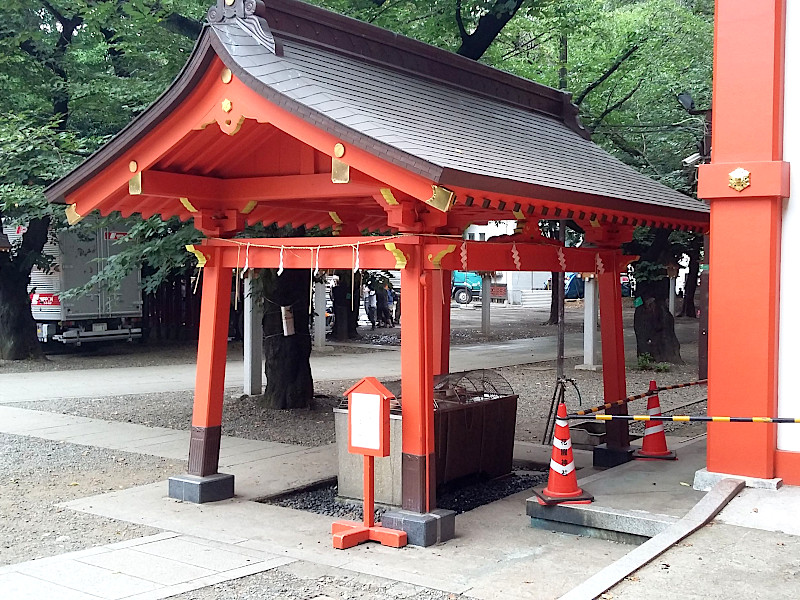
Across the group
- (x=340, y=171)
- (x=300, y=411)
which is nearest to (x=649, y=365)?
(x=300, y=411)

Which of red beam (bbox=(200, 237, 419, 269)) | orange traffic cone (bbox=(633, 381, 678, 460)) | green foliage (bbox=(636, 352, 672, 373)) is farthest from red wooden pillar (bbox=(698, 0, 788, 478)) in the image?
green foliage (bbox=(636, 352, 672, 373))

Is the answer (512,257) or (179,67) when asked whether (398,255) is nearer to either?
(512,257)

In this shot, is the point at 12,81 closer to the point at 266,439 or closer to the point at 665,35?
the point at 266,439

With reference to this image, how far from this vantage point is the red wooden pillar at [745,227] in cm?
729

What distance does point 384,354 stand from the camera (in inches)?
893

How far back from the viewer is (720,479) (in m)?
7.39

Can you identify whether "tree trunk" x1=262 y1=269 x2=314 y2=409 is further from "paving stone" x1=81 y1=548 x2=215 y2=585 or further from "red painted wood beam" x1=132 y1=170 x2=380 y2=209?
"paving stone" x1=81 y1=548 x2=215 y2=585

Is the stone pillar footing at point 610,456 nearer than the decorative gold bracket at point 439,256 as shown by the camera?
No

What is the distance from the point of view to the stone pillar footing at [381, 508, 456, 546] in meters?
6.80

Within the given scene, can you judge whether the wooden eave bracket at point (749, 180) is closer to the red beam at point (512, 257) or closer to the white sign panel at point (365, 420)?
the red beam at point (512, 257)

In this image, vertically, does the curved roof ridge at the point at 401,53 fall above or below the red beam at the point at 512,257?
above

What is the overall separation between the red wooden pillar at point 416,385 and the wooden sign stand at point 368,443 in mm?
246

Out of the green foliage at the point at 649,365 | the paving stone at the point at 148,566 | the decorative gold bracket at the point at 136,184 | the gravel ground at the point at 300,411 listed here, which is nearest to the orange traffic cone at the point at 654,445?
the gravel ground at the point at 300,411

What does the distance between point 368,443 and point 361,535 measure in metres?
0.73
